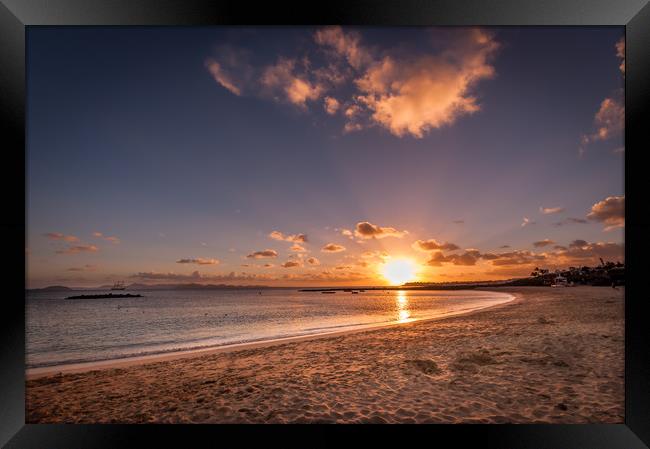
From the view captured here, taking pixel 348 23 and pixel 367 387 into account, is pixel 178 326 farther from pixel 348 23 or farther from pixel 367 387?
pixel 348 23

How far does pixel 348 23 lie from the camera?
125 inches

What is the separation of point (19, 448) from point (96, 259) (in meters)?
36.7

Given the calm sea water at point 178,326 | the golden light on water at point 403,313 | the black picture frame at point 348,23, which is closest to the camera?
the black picture frame at point 348,23

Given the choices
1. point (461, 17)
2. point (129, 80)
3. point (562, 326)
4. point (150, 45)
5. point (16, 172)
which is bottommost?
point (562, 326)

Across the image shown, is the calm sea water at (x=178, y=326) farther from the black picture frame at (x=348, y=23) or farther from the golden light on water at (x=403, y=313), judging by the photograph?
the black picture frame at (x=348, y=23)

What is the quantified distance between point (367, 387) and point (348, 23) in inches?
182

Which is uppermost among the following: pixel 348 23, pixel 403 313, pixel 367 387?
pixel 348 23

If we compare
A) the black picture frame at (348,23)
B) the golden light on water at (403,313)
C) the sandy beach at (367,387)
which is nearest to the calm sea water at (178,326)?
the golden light on water at (403,313)

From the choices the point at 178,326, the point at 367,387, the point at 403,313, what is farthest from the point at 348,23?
the point at 403,313

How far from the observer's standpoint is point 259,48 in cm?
602

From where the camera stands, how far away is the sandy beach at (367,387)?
3.43 metres

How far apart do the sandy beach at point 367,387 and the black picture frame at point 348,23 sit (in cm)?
21

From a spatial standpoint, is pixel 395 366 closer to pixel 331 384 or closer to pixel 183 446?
pixel 331 384

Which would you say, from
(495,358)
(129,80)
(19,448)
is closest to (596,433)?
(495,358)
